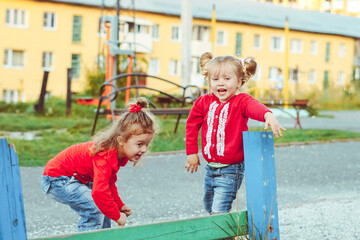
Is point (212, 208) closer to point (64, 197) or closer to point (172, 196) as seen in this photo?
point (64, 197)

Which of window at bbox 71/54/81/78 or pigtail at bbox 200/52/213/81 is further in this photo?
window at bbox 71/54/81/78

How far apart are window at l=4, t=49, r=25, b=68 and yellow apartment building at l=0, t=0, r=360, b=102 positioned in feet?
0.19

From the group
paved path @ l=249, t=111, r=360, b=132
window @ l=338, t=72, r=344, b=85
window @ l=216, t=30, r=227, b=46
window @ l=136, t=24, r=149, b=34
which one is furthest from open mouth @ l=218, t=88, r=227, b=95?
window @ l=338, t=72, r=344, b=85

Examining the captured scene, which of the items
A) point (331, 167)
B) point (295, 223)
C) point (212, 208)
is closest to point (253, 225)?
point (212, 208)

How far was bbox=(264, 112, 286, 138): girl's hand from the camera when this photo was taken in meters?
2.84

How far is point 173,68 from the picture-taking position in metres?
37.9

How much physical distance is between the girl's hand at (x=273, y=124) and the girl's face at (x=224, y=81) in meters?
0.43

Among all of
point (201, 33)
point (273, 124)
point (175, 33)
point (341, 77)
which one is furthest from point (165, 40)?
point (273, 124)

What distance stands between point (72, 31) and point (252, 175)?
3239 cm

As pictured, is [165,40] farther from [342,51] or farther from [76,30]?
[342,51]

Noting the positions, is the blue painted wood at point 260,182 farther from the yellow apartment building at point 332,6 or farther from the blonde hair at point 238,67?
the yellow apartment building at point 332,6

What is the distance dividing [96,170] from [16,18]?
3157 cm

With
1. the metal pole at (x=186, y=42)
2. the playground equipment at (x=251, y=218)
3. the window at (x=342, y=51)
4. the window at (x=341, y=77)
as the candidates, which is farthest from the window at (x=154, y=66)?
the playground equipment at (x=251, y=218)

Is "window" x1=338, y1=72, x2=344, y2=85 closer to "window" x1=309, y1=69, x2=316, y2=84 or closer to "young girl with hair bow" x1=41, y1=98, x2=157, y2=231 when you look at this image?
"window" x1=309, y1=69, x2=316, y2=84
